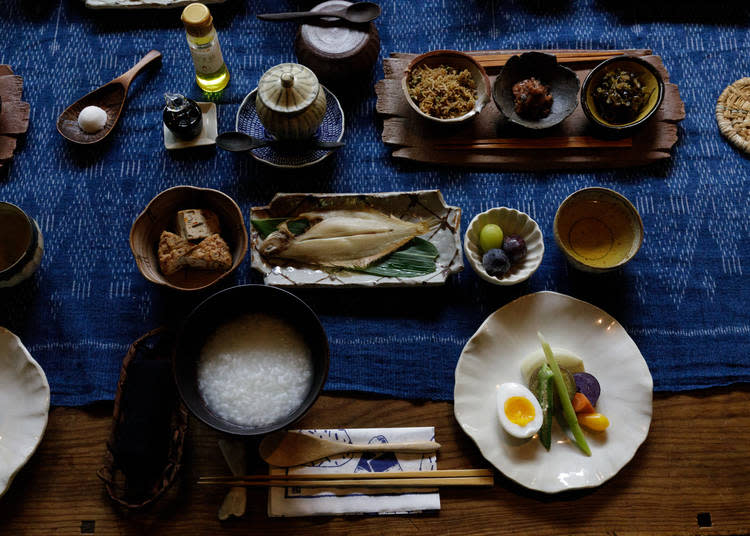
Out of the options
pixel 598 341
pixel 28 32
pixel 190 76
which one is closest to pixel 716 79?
pixel 598 341

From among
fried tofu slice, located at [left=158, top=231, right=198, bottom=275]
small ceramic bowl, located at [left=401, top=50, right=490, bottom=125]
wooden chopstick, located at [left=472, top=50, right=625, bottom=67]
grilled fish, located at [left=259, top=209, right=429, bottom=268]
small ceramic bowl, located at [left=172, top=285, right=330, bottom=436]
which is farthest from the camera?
wooden chopstick, located at [left=472, top=50, right=625, bottom=67]

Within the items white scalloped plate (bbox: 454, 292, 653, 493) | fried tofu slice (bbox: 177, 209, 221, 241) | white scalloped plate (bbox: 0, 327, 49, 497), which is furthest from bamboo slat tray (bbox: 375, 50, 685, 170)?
white scalloped plate (bbox: 0, 327, 49, 497)

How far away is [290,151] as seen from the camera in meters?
1.98

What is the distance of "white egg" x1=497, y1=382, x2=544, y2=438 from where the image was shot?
1681 millimetres

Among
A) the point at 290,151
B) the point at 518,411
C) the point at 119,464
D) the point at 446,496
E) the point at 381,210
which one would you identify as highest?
the point at 290,151

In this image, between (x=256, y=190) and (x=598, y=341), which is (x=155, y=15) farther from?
(x=598, y=341)

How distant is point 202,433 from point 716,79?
2181 millimetres

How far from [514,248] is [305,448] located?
0.87 m

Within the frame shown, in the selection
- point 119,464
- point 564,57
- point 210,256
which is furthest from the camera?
point 564,57

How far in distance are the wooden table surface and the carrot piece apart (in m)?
0.23

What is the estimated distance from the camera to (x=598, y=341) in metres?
1.81

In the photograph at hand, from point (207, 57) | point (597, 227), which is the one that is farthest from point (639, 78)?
point (207, 57)

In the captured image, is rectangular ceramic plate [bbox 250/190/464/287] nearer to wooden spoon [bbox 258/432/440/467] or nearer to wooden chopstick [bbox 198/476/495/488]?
wooden spoon [bbox 258/432/440/467]

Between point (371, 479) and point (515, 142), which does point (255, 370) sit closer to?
point (371, 479)
